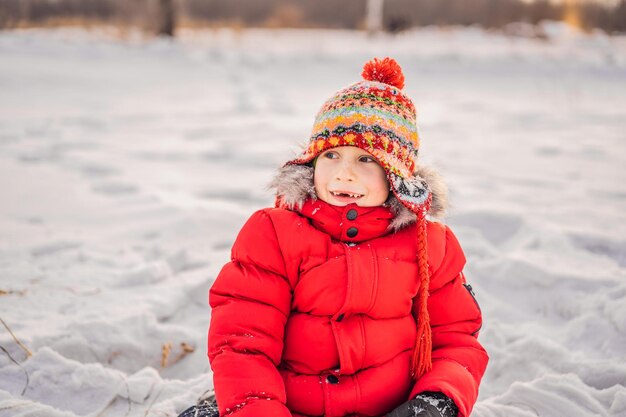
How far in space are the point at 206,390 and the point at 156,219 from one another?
1.69 metres

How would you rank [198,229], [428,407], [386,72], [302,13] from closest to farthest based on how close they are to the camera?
[428,407]
[386,72]
[198,229]
[302,13]

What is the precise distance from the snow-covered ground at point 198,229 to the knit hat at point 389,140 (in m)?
0.22

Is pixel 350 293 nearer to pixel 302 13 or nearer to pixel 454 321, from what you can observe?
pixel 454 321

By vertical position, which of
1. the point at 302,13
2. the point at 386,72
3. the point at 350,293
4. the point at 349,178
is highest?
the point at 302,13

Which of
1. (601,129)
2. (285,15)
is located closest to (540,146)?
(601,129)

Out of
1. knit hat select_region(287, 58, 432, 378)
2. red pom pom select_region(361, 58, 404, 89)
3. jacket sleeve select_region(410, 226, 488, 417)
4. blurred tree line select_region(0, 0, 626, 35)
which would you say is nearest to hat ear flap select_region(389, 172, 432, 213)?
knit hat select_region(287, 58, 432, 378)

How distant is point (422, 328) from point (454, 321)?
15 cm


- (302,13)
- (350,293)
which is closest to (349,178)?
(350,293)

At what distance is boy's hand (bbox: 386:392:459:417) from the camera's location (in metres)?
1.42

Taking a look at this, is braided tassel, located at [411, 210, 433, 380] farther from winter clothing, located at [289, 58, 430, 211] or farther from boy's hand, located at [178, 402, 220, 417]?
boy's hand, located at [178, 402, 220, 417]

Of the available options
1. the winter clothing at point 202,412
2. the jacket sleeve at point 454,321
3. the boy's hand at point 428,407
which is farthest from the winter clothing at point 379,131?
the winter clothing at point 202,412

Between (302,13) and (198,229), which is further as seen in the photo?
(302,13)

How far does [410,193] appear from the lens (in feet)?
5.35

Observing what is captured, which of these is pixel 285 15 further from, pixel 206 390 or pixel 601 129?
pixel 206 390
